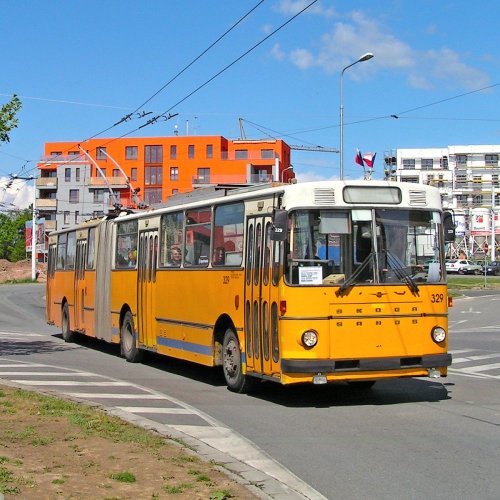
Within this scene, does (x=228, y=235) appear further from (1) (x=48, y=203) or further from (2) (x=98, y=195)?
(1) (x=48, y=203)

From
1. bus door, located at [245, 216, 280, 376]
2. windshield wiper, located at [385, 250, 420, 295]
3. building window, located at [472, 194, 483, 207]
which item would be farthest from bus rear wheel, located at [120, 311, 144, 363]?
building window, located at [472, 194, 483, 207]

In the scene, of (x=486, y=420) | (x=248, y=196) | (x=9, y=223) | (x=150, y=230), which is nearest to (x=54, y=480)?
(x=486, y=420)

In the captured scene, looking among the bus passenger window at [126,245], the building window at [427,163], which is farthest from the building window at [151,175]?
the bus passenger window at [126,245]

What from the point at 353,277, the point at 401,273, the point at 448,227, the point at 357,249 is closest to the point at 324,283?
the point at 353,277

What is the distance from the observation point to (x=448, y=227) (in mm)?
11539

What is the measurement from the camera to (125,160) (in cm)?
10312

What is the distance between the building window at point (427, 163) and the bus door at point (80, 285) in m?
105

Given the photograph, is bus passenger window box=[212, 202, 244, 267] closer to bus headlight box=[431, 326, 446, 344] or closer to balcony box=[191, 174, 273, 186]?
bus headlight box=[431, 326, 446, 344]

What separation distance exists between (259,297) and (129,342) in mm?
6806

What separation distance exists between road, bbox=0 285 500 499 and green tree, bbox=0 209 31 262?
13066 cm

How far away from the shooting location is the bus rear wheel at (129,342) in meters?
17.2

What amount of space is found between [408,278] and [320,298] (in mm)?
1344


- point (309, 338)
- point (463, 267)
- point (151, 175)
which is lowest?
point (309, 338)

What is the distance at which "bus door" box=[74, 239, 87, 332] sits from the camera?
2100 centimetres
